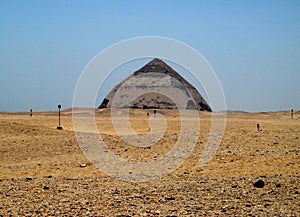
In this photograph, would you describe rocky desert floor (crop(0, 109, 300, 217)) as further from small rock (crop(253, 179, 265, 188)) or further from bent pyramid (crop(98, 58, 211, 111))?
bent pyramid (crop(98, 58, 211, 111))

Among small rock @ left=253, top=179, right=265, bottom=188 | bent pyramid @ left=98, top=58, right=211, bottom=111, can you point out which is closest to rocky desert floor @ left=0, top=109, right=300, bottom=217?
small rock @ left=253, top=179, right=265, bottom=188

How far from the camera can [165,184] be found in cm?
985

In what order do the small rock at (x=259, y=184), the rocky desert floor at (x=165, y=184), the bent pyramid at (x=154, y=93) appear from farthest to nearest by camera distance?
the bent pyramid at (x=154, y=93)
the small rock at (x=259, y=184)
the rocky desert floor at (x=165, y=184)

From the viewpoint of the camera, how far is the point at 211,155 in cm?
1488

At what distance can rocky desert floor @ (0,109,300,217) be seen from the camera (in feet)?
25.2

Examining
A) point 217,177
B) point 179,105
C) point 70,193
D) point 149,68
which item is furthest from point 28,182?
point 149,68

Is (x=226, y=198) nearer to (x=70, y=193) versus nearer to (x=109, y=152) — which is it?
(x=70, y=193)

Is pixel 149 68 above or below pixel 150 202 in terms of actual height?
above

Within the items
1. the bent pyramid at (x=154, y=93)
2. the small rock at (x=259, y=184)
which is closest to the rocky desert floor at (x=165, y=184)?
the small rock at (x=259, y=184)

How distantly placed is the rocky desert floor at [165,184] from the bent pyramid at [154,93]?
84557mm

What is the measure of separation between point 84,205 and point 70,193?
3.72 feet

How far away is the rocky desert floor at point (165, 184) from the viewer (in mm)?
7691

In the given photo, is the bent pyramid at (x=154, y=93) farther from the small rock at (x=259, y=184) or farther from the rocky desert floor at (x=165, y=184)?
the small rock at (x=259, y=184)

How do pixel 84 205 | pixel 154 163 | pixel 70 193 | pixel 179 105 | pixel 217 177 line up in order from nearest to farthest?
pixel 84 205 → pixel 70 193 → pixel 217 177 → pixel 154 163 → pixel 179 105
